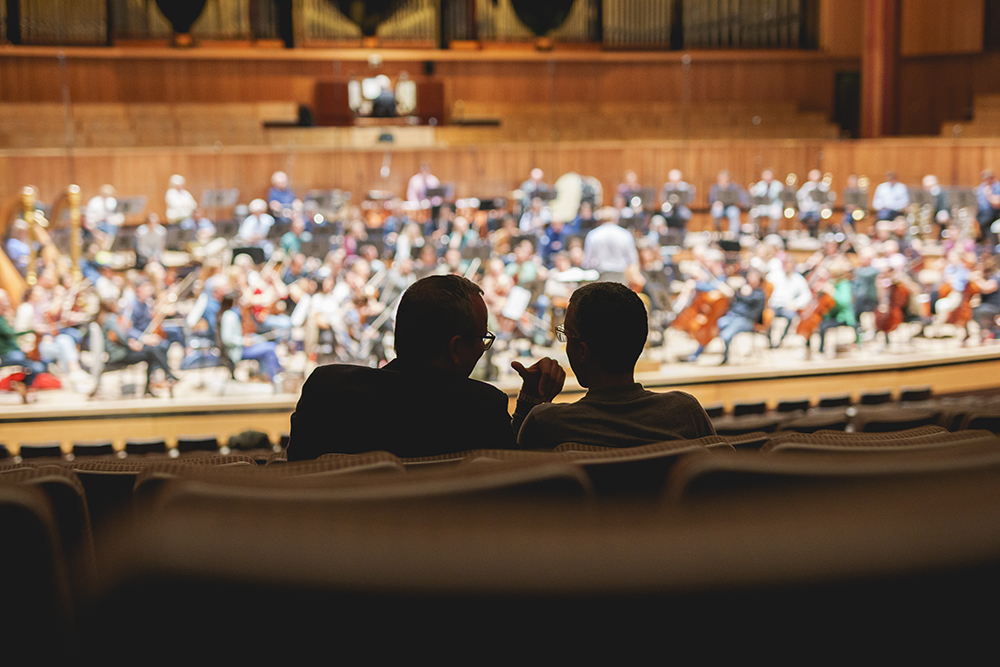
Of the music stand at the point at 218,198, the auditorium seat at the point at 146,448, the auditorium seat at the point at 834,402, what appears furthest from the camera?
the music stand at the point at 218,198

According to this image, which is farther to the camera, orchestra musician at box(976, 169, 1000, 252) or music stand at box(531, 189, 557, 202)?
music stand at box(531, 189, 557, 202)

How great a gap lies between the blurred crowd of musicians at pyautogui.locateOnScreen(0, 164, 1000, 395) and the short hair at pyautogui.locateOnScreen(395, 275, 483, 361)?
6.38m

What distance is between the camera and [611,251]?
30.6 feet

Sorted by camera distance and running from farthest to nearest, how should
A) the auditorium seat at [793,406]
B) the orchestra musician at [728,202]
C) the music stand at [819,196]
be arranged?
1. the orchestra musician at [728,202]
2. the music stand at [819,196]
3. the auditorium seat at [793,406]

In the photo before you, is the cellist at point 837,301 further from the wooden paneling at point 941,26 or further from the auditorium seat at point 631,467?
→ the wooden paneling at point 941,26

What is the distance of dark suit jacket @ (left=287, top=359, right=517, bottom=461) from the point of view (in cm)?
157

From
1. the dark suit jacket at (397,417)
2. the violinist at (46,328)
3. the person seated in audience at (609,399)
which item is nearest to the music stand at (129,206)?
the violinist at (46,328)

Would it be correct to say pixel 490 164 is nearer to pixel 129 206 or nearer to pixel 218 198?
pixel 218 198

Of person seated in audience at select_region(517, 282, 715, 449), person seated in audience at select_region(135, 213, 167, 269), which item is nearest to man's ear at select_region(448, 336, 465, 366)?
person seated in audience at select_region(517, 282, 715, 449)

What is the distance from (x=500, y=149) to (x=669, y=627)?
14.3 metres

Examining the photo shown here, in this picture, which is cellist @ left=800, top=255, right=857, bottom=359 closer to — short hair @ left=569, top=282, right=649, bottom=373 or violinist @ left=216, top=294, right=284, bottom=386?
violinist @ left=216, top=294, right=284, bottom=386

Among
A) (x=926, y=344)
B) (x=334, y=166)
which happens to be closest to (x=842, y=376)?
(x=926, y=344)

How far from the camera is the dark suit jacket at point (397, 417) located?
157 cm

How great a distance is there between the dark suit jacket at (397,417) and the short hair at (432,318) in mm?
189
